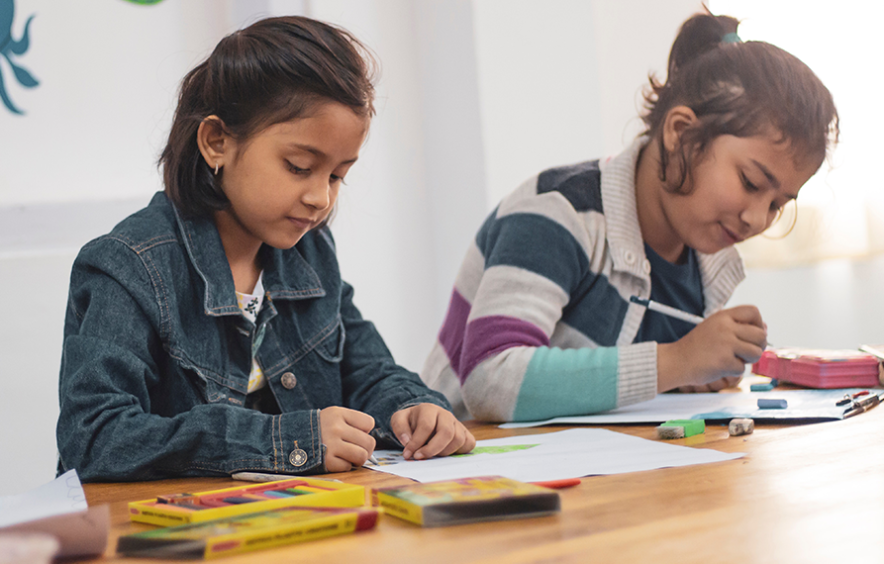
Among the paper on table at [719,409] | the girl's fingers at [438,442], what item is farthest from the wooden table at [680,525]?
the paper on table at [719,409]

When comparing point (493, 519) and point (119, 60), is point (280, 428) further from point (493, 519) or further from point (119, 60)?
point (119, 60)

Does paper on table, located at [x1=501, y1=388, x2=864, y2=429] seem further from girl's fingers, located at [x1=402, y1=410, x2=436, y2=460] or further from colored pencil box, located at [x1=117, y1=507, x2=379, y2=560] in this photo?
colored pencil box, located at [x1=117, y1=507, x2=379, y2=560]

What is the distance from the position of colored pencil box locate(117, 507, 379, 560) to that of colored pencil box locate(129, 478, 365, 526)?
23 mm

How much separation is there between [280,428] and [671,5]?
1.62 m

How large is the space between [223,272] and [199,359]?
9 cm

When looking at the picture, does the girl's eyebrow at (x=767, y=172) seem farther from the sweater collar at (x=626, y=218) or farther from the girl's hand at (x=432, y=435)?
the girl's hand at (x=432, y=435)

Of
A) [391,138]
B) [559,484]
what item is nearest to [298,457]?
[559,484]

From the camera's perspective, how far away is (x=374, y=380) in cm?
92

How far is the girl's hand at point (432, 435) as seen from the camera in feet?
2.27

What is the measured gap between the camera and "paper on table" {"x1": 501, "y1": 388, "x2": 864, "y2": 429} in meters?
0.79

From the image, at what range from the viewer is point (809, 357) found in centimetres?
103

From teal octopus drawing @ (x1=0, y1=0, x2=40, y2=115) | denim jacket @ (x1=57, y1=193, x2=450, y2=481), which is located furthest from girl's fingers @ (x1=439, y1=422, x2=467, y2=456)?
teal octopus drawing @ (x1=0, y1=0, x2=40, y2=115)

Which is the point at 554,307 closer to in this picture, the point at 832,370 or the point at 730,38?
the point at 832,370

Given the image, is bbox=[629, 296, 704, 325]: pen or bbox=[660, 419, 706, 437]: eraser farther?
bbox=[629, 296, 704, 325]: pen
